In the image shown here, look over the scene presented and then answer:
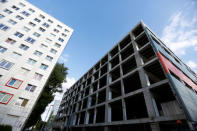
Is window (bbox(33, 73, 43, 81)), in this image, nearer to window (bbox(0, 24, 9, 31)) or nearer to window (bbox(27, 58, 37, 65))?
window (bbox(27, 58, 37, 65))

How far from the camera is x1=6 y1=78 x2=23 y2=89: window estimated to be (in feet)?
45.2

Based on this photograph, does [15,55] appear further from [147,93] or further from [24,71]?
[147,93]

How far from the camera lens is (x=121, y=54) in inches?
705

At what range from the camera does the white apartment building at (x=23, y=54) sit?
1296cm

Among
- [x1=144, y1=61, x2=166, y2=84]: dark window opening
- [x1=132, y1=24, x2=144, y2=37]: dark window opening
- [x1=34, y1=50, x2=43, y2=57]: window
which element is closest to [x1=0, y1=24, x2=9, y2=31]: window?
[x1=34, y1=50, x2=43, y2=57]: window

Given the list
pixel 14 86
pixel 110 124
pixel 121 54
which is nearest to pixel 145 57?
pixel 121 54

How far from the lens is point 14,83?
14133mm

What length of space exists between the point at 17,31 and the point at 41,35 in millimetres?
4468

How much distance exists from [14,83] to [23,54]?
6.14 m

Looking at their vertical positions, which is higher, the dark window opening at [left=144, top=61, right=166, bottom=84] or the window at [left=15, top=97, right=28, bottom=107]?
the dark window opening at [left=144, top=61, right=166, bottom=84]

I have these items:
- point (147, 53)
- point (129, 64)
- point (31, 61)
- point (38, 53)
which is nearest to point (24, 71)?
point (31, 61)

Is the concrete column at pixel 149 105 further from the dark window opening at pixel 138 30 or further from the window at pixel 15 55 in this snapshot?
the window at pixel 15 55

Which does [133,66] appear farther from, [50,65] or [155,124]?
[50,65]

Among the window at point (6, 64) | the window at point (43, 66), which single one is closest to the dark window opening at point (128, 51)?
the window at point (43, 66)
